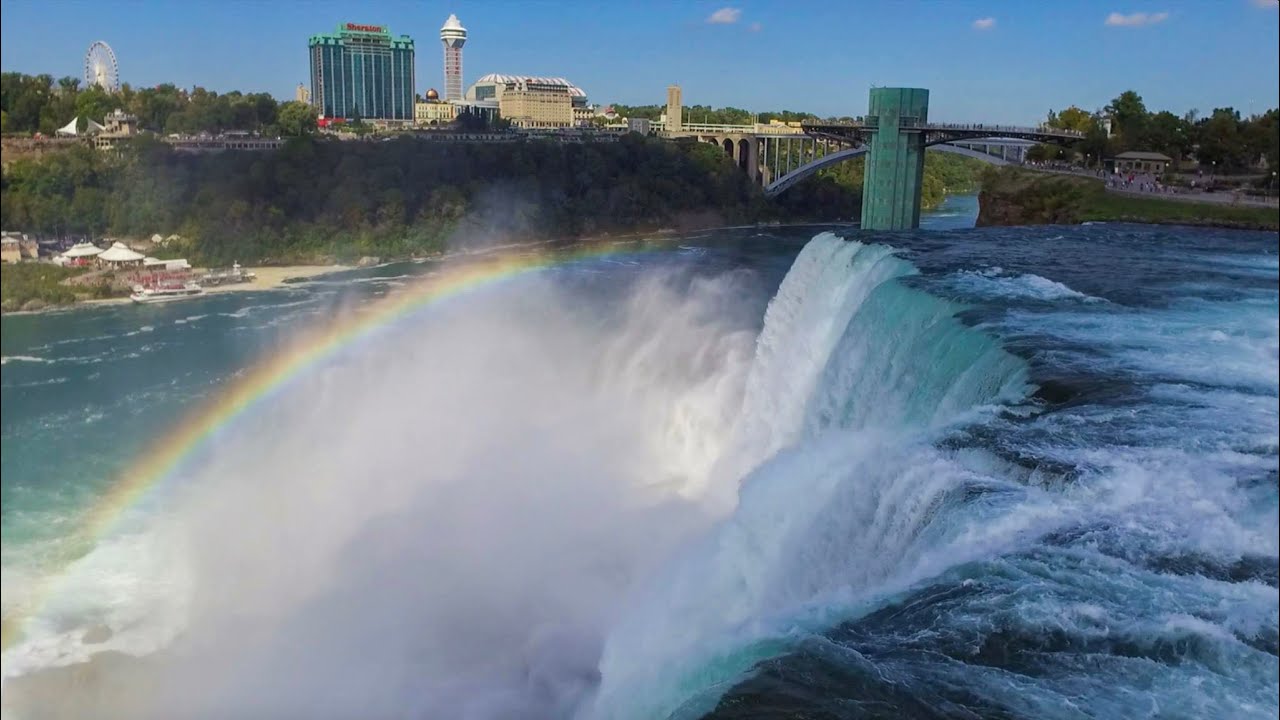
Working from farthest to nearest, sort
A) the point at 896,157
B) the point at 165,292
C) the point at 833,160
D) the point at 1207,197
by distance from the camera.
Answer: the point at 833,160, the point at 896,157, the point at 165,292, the point at 1207,197

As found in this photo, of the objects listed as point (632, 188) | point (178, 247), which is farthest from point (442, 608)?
point (632, 188)

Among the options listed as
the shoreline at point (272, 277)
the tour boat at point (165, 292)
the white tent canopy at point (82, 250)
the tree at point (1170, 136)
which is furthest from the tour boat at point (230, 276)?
the tree at point (1170, 136)

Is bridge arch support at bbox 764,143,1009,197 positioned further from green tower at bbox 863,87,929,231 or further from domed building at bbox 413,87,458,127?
domed building at bbox 413,87,458,127

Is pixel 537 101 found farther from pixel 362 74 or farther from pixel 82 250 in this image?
pixel 82 250

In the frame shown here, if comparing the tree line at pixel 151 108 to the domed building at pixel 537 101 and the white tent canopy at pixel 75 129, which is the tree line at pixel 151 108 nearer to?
the white tent canopy at pixel 75 129

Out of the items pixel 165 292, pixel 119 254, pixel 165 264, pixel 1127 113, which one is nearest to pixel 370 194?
pixel 165 264

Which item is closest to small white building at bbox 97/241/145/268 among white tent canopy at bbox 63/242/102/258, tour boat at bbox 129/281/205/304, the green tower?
white tent canopy at bbox 63/242/102/258
